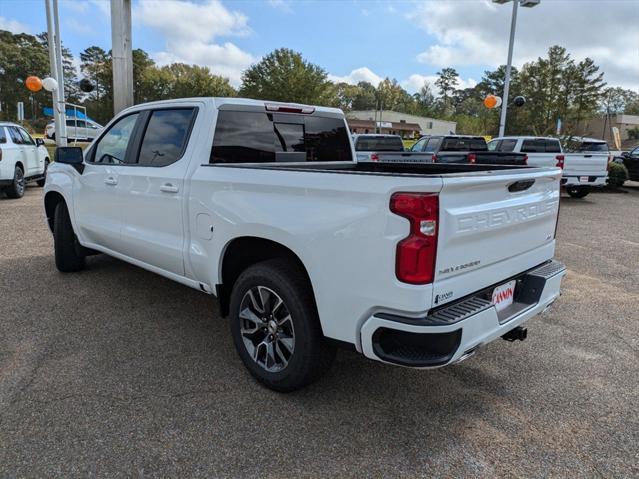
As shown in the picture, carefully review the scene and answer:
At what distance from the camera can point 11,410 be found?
112 inches

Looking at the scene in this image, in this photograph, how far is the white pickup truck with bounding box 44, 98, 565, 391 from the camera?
2324mm

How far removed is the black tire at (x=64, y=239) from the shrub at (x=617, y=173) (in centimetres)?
1775

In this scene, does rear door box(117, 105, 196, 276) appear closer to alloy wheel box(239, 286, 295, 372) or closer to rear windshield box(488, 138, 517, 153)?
alloy wheel box(239, 286, 295, 372)

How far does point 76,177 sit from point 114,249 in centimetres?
98

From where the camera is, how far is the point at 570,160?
44.0ft

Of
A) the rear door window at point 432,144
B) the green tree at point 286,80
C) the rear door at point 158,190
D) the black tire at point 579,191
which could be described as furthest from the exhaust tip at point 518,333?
the green tree at point 286,80

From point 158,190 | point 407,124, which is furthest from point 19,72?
point 158,190

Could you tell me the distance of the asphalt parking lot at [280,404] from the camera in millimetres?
2475

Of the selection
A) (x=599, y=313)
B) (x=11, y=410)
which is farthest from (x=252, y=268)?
(x=599, y=313)

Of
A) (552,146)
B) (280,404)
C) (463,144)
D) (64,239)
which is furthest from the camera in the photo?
(463,144)

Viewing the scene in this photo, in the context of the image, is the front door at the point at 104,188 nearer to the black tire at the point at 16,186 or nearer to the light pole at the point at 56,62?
the black tire at the point at 16,186

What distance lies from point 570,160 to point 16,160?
14.4m

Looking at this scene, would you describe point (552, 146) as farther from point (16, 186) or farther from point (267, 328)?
point (16, 186)

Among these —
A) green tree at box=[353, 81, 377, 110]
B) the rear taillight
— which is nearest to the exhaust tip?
the rear taillight
